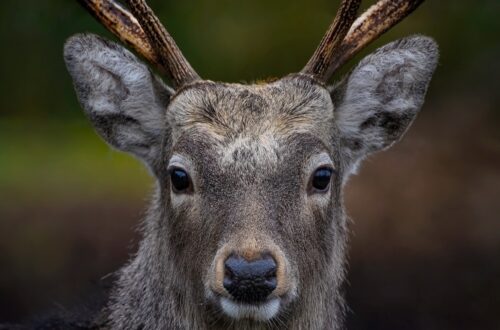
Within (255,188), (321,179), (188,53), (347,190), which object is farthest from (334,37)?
(188,53)

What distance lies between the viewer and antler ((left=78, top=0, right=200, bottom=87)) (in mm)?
8133

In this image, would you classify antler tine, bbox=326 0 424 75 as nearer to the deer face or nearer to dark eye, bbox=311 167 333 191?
the deer face

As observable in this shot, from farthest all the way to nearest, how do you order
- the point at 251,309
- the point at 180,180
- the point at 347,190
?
the point at 347,190, the point at 180,180, the point at 251,309

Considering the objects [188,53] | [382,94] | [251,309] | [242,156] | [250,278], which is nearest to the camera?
[250,278]

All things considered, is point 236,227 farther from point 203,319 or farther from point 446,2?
point 446,2

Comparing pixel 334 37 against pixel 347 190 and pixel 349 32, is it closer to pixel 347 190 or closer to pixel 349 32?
pixel 349 32

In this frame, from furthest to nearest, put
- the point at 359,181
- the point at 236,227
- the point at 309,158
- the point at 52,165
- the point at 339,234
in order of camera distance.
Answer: the point at 52,165 → the point at 359,181 → the point at 339,234 → the point at 309,158 → the point at 236,227

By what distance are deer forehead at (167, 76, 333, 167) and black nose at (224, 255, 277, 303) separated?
71 cm

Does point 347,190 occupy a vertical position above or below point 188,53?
below

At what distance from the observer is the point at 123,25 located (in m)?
8.39

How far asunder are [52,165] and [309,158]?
30.9ft

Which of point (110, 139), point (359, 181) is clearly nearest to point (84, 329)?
point (110, 139)

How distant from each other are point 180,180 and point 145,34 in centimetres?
106

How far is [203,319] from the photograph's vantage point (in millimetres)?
Result: 7730
